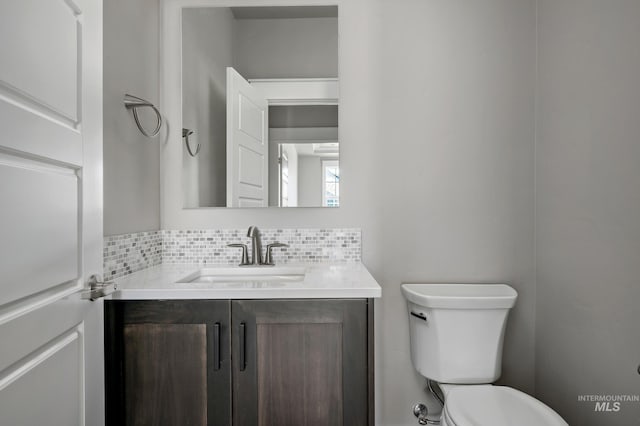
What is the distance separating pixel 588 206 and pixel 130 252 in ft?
6.02

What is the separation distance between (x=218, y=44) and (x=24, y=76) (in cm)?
118

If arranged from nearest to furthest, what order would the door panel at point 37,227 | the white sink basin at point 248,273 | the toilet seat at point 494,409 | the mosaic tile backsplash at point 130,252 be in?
the door panel at point 37,227 < the toilet seat at point 494,409 < the mosaic tile backsplash at point 130,252 < the white sink basin at point 248,273

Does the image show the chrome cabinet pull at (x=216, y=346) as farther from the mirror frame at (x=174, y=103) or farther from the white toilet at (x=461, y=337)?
the white toilet at (x=461, y=337)

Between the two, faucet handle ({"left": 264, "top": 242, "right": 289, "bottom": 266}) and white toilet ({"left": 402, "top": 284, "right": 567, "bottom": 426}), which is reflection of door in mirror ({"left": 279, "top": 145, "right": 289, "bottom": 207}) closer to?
faucet handle ({"left": 264, "top": 242, "right": 289, "bottom": 266})

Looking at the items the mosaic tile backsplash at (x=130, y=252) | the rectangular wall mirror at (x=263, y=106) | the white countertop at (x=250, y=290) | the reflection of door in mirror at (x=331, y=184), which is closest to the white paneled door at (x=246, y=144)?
the rectangular wall mirror at (x=263, y=106)

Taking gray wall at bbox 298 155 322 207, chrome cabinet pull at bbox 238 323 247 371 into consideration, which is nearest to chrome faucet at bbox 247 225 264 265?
gray wall at bbox 298 155 322 207

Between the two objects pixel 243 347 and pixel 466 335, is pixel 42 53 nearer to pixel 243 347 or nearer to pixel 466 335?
pixel 243 347

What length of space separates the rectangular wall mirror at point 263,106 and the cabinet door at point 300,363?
702 mm

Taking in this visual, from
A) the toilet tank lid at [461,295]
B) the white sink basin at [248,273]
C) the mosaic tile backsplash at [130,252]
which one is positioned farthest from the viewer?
the white sink basin at [248,273]

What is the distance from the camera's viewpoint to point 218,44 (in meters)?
1.82

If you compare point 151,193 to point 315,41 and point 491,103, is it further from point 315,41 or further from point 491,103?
point 491,103

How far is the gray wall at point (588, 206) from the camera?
1.24 metres

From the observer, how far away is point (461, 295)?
1709 mm

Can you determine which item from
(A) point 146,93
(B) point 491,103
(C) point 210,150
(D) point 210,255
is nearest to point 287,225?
(D) point 210,255
